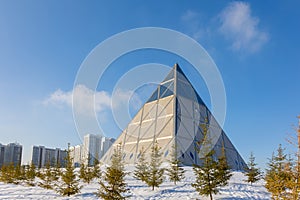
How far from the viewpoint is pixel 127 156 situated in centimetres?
3831

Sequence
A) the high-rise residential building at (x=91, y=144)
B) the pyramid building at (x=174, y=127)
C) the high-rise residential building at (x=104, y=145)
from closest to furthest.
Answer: the pyramid building at (x=174, y=127), the high-rise residential building at (x=91, y=144), the high-rise residential building at (x=104, y=145)

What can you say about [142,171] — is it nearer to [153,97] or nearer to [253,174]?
[253,174]

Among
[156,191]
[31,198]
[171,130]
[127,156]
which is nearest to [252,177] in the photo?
[156,191]

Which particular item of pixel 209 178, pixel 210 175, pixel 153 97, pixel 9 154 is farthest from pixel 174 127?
pixel 9 154

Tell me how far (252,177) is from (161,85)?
25860 mm

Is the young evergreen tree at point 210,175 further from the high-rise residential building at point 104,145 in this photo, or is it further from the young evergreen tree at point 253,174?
the high-rise residential building at point 104,145

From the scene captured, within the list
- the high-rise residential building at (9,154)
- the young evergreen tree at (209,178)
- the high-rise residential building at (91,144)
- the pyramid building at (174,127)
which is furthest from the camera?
the high-rise residential building at (9,154)

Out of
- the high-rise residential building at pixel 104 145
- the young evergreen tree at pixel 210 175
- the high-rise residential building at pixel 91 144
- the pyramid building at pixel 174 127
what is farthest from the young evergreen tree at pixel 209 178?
the high-rise residential building at pixel 104 145

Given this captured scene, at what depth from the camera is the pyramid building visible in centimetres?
3509

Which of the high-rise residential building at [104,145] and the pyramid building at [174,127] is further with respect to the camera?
the high-rise residential building at [104,145]

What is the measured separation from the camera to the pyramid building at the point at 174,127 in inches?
1382

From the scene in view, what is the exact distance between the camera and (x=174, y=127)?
3594 centimetres

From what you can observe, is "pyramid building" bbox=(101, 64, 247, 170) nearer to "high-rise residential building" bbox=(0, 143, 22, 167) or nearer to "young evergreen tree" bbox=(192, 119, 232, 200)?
"young evergreen tree" bbox=(192, 119, 232, 200)

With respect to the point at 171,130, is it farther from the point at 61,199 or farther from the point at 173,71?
the point at 61,199
